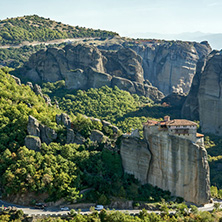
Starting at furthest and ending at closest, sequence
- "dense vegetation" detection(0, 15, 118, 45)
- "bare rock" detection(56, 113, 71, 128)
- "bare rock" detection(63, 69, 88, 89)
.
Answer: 1. "dense vegetation" detection(0, 15, 118, 45)
2. "bare rock" detection(63, 69, 88, 89)
3. "bare rock" detection(56, 113, 71, 128)

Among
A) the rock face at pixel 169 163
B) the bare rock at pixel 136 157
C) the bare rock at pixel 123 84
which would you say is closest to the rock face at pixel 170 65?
the bare rock at pixel 123 84

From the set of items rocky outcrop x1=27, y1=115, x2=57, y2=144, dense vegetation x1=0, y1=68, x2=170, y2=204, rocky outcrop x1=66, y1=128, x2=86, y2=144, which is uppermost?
rocky outcrop x1=27, y1=115, x2=57, y2=144

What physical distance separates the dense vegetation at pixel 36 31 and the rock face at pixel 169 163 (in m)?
109

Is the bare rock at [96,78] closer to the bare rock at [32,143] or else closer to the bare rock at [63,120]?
the bare rock at [63,120]

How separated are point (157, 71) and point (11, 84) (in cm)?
8033

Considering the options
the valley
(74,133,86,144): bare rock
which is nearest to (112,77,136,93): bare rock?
the valley

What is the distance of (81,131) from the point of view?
66.7m

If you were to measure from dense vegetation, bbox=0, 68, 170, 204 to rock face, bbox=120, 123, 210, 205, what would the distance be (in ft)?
5.33

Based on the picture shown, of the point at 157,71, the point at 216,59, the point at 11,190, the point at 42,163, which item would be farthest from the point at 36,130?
the point at 157,71

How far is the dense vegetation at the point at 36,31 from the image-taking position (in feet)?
522

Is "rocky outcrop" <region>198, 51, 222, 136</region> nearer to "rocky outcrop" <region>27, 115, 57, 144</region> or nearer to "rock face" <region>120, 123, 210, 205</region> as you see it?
"rock face" <region>120, 123, 210, 205</region>

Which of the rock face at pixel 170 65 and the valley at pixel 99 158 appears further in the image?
the rock face at pixel 170 65

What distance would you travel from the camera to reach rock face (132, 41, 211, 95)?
485 feet

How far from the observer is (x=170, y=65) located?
148625 millimetres
